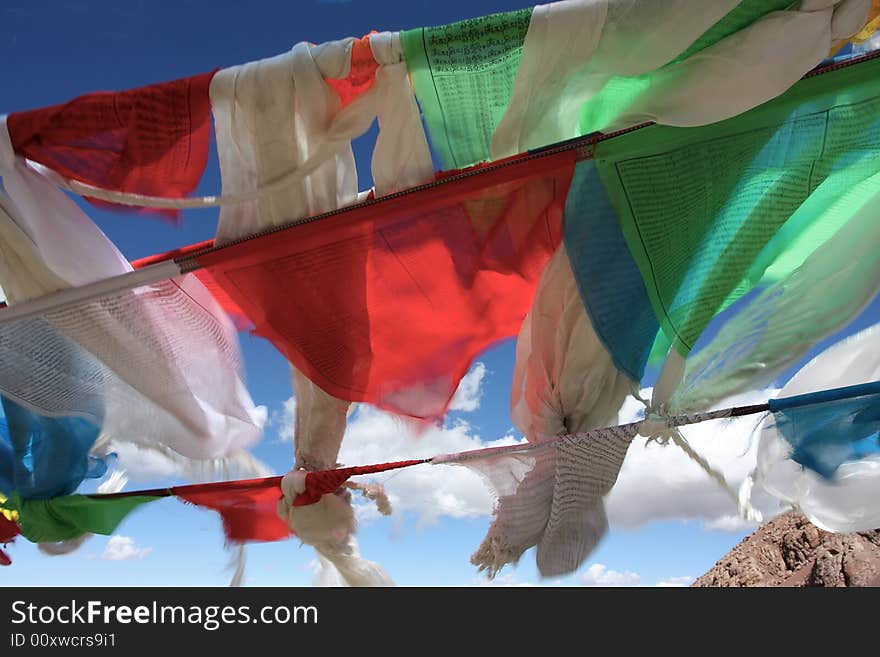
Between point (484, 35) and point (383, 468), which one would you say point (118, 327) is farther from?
point (484, 35)

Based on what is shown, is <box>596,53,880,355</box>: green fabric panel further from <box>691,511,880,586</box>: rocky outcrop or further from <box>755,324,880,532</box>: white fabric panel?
<box>691,511,880,586</box>: rocky outcrop

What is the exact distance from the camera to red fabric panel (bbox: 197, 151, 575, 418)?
1290 mm

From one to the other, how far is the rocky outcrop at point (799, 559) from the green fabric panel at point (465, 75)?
6.39 ft

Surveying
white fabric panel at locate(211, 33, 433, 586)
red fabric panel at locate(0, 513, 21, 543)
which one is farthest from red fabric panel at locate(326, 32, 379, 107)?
red fabric panel at locate(0, 513, 21, 543)

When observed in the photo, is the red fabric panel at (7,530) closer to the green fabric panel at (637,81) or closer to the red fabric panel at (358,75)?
the red fabric panel at (358,75)

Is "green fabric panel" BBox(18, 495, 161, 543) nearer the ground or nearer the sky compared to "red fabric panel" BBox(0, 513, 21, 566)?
nearer the ground

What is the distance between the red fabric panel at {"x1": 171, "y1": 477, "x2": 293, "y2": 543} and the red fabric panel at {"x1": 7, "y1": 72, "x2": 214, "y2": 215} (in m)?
0.63

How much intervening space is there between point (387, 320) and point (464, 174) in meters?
0.37

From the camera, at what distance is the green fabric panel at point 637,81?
1.04m

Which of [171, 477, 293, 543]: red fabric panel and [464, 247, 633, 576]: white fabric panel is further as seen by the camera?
[171, 477, 293, 543]: red fabric panel

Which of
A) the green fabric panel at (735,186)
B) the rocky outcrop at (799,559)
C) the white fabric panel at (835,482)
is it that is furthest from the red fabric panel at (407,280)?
the rocky outcrop at (799,559)

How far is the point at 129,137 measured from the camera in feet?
4.24

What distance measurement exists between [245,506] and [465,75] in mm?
1018
